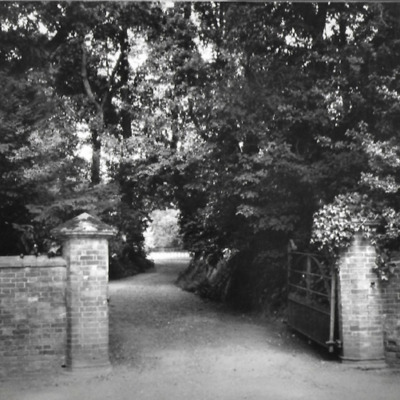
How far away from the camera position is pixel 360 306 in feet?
24.0

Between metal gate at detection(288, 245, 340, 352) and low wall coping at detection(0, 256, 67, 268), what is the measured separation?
402 centimetres

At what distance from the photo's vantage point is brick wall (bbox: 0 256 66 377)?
688 centimetres

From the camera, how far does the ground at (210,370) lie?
6129 mm

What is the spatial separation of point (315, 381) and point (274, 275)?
17.5ft

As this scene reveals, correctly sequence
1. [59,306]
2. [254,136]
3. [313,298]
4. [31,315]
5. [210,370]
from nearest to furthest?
[31,315]
[59,306]
[210,370]
[313,298]
[254,136]

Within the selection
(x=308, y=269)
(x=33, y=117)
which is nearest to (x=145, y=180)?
(x=33, y=117)

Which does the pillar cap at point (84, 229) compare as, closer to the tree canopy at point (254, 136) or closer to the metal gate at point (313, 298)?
the tree canopy at point (254, 136)

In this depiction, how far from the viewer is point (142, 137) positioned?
14.8 meters

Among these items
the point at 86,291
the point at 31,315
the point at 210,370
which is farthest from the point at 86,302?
the point at 210,370

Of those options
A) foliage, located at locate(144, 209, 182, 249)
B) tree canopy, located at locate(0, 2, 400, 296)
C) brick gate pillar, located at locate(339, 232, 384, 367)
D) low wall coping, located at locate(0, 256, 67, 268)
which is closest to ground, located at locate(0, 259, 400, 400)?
brick gate pillar, located at locate(339, 232, 384, 367)

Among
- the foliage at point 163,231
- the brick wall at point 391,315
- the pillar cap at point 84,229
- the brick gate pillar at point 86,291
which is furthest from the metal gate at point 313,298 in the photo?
the foliage at point 163,231

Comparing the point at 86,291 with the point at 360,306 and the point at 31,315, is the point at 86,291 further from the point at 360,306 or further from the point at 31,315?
the point at 360,306

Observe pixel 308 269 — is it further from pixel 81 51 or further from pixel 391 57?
pixel 81 51

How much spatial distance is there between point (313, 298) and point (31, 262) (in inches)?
187
